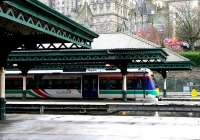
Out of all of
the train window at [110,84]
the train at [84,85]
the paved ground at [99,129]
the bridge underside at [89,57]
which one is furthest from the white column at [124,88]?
the paved ground at [99,129]

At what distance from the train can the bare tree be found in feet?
158

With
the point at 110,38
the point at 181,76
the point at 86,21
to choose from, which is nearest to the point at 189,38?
the point at 181,76

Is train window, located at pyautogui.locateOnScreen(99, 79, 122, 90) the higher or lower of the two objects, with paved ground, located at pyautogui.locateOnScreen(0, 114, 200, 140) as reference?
higher

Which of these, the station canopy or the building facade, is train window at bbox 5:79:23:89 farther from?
the building facade

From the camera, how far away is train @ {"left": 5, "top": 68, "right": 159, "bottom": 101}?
43875 millimetres

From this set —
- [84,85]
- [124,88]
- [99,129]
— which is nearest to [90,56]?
[124,88]

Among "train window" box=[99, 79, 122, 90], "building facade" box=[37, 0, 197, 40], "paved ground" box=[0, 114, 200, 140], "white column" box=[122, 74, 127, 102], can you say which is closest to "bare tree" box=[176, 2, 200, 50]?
"building facade" box=[37, 0, 197, 40]

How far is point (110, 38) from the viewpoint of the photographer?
4700 cm

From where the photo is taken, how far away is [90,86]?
4553 centimetres

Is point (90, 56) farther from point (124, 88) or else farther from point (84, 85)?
point (84, 85)

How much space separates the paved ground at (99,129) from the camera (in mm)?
18438

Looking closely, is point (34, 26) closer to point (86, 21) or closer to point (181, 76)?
point (181, 76)

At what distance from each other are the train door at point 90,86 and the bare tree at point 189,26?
4841cm

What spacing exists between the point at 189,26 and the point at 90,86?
51234mm
